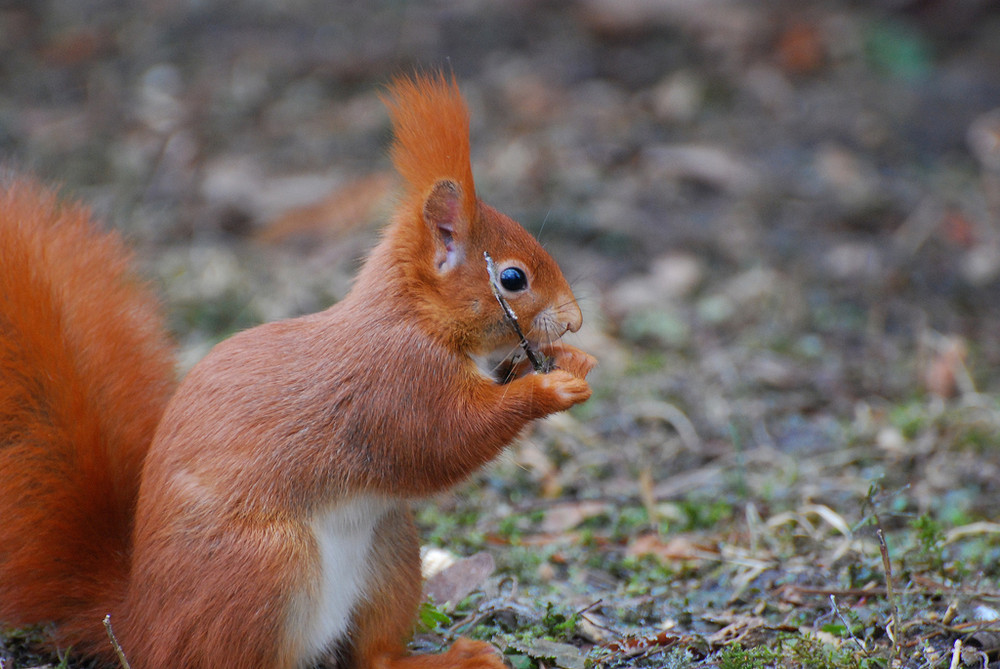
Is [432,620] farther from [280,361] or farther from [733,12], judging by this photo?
[733,12]

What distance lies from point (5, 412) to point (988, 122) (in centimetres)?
546

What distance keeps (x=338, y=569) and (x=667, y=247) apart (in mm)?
3274

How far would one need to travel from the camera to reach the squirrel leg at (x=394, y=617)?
Result: 1.98 m

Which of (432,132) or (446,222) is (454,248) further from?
(432,132)

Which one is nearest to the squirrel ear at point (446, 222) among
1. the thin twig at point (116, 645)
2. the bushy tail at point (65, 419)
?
the bushy tail at point (65, 419)

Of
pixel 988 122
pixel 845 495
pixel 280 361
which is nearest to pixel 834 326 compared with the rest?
pixel 845 495

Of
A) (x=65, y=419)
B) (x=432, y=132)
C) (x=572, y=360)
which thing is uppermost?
(x=432, y=132)

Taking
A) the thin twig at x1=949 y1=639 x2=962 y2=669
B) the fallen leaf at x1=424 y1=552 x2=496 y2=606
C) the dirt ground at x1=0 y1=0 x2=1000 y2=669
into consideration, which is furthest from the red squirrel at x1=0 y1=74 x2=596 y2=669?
the thin twig at x1=949 y1=639 x2=962 y2=669

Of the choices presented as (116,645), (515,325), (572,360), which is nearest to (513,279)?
(515,325)

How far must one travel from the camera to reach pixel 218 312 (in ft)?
13.7

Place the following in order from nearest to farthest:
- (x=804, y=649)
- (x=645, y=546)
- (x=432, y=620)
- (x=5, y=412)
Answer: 1. (x=5, y=412)
2. (x=804, y=649)
3. (x=432, y=620)
4. (x=645, y=546)

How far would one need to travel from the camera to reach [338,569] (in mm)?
1895

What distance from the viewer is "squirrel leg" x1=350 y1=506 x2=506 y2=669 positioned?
1.98 meters

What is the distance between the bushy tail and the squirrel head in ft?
1.98
